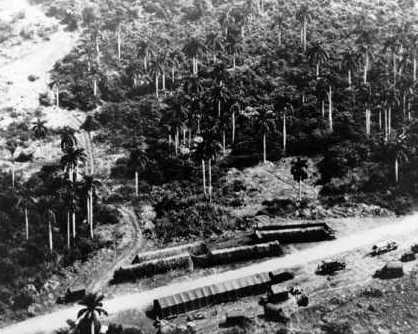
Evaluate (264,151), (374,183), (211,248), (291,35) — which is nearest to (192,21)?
(291,35)

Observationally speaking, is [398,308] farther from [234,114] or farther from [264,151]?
[234,114]

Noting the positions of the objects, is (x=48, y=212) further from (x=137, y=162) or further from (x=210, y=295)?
(x=210, y=295)

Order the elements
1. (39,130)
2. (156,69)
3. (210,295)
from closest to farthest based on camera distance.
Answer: (210,295), (39,130), (156,69)

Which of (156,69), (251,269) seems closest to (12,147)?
(156,69)

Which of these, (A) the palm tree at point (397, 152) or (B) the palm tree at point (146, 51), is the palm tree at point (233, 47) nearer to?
(B) the palm tree at point (146, 51)

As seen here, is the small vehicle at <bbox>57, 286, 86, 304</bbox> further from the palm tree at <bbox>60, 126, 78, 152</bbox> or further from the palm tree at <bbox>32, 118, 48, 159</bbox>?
the palm tree at <bbox>32, 118, 48, 159</bbox>

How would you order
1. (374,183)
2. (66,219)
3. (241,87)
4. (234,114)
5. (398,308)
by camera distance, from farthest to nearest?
(241,87) < (234,114) < (374,183) < (66,219) < (398,308)

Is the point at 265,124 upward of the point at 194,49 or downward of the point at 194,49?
downward

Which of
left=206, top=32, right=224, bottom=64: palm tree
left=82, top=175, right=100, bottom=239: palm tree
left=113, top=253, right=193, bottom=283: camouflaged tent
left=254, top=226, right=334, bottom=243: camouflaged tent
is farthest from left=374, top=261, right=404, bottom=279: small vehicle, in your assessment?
left=206, top=32, right=224, bottom=64: palm tree

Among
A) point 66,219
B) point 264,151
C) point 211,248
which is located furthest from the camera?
point 264,151
